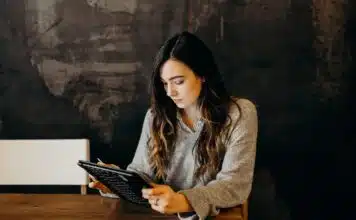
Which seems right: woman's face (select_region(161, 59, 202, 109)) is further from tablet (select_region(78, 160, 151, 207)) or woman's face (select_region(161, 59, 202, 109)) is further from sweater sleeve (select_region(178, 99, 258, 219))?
tablet (select_region(78, 160, 151, 207))

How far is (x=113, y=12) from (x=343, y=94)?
1.04 meters

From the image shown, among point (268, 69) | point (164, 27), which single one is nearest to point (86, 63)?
point (164, 27)

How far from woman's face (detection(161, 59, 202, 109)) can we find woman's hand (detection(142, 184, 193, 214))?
0.37 m

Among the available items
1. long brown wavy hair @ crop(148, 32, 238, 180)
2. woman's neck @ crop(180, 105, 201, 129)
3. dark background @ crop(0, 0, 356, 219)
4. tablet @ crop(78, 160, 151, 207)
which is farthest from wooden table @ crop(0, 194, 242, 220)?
dark background @ crop(0, 0, 356, 219)

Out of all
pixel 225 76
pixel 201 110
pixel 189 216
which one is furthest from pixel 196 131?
pixel 225 76

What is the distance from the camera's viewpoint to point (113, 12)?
214 cm

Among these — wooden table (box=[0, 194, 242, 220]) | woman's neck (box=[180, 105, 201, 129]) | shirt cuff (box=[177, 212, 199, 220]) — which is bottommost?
wooden table (box=[0, 194, 242, 220])

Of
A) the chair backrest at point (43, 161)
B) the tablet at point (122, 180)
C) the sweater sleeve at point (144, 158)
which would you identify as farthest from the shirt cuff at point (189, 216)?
the chair backrest at point (43, 161)

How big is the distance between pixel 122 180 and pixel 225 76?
2.82 feet

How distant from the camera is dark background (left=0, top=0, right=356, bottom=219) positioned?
2.09m

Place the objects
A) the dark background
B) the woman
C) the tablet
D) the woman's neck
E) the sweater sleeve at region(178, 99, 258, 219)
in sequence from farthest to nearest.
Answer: the dark background < the woman's neck < the woman < the sweater sleeve at region(178, 99, 258, 219) < the tablet

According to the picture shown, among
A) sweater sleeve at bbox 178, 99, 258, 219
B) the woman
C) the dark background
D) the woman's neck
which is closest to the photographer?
sweater sleeve at bbox 178, 99, 258, 219

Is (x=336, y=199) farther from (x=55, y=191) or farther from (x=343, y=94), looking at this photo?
(x=55, y=191)

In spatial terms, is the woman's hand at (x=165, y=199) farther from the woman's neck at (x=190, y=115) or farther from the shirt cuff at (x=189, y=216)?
the woman's neck at (x=190, y=115)
